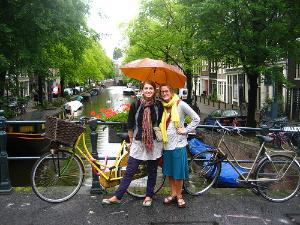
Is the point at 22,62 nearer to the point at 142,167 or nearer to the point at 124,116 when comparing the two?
the point at 124,116

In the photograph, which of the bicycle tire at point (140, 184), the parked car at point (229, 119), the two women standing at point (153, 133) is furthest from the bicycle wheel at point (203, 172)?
the parked car at point (229, 119)

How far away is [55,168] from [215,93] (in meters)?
44.8

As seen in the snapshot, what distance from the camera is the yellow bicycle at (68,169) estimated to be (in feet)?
18.2

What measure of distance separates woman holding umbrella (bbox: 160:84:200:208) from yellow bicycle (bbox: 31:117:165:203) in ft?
2.02

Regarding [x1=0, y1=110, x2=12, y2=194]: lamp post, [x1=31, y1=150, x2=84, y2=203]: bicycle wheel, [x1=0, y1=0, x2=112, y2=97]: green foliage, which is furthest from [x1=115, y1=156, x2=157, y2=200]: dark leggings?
[x1=0, y1=0, x2=112, y2=97]: green foliage

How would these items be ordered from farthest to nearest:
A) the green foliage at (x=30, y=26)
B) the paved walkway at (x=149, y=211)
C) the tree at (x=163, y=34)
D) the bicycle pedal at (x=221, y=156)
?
1. the tree at (x=163, y=34)
2. the green foliage at (x=30, y=26)
3. the bicycle pedal at (x=221, y=156)
4. the paved walkway at (x=149, y=211)

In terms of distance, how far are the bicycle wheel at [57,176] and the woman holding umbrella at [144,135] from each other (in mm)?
572

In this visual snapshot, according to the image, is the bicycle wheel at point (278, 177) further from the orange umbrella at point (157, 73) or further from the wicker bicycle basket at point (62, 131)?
the wicker bicycle basket at point (62, 131)

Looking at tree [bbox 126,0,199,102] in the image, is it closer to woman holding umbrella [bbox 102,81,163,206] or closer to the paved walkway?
the paved walkway

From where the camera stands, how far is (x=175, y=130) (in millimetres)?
5461

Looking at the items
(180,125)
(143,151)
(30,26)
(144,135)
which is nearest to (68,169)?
(143,151)

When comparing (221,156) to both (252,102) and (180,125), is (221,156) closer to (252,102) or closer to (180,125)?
(180,125)

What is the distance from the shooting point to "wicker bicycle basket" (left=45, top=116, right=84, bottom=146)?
5.41 meters

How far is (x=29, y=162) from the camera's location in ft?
63.9
